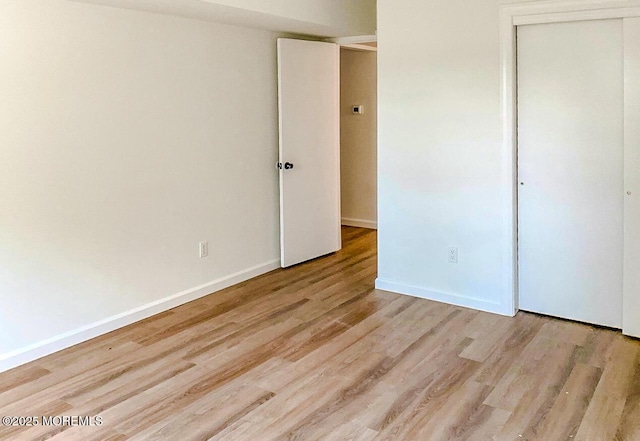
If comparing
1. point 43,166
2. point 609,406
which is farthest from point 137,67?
point 609,406

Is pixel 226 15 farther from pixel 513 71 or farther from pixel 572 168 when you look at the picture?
pixel 572 168

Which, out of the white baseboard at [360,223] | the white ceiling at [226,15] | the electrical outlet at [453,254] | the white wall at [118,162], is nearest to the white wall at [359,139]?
the white baseboard at [360,223]

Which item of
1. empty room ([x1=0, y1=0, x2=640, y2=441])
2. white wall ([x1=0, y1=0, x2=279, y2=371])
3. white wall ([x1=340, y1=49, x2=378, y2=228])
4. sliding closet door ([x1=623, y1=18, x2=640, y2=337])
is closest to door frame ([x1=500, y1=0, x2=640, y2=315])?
empty room ([x1=0, y1=0, x2=640, y2=441])

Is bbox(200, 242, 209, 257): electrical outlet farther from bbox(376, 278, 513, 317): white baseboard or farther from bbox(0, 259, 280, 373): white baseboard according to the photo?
bbox(376, 278, 513, 317): white baseboard

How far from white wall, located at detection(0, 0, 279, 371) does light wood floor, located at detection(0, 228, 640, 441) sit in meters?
0.30

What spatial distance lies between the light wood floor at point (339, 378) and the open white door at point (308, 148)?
1.15 meters

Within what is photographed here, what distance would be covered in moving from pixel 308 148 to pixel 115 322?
2.30m

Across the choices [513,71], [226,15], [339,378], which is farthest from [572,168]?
[226,15]

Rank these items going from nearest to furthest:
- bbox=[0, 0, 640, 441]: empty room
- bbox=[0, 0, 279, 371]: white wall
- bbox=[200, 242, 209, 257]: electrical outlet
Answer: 1. bbox=[0, 0, 640, 441]: empty room
2. bbox=[0, 0, 279, 371]: white wall
3. bbox=[200, 242, 209, 257]: electrical outlet

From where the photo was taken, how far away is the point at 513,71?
3.72 meters

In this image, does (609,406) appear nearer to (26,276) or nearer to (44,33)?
(26,276)

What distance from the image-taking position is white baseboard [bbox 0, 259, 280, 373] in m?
3.26

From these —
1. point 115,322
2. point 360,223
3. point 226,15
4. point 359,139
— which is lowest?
point 115,322

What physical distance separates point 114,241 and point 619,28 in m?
3.31
